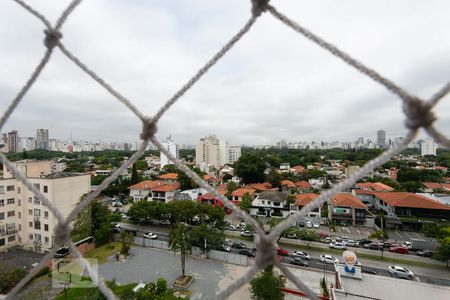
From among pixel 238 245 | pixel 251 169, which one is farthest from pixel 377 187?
pixel 238 245

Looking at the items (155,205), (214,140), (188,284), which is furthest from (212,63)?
(214,140)

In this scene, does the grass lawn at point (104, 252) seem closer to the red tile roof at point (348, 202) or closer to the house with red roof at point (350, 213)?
the house with red roof at point (350, 213)

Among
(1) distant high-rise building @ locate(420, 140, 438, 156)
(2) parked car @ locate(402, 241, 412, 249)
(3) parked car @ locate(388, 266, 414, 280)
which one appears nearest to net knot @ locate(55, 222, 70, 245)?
(3) parked car @ locate(388, 266, 414, 280)

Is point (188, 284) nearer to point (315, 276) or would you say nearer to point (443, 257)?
point (315, 276)

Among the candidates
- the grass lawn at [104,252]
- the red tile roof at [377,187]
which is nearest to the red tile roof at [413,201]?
the red tile roof at [377,187]

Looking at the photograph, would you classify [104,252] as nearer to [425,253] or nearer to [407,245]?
[407,245]

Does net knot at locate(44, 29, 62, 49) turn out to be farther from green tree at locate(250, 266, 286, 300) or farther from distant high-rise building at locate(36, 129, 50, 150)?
distant high-rise building at locate(36, 129, 50, 150)
